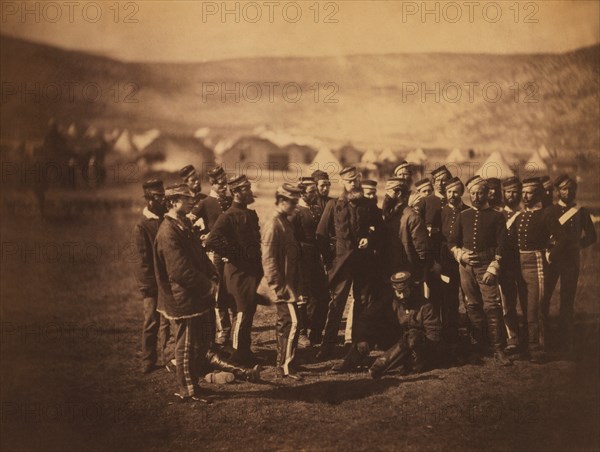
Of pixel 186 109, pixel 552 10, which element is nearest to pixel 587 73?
pixel 552 10

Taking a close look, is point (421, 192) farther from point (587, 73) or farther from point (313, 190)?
point (587, 73)

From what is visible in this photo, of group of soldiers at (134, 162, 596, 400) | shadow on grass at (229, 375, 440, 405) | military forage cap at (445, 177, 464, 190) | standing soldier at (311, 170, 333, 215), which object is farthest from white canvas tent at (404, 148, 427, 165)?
shadow on grass at (229, 375, 440, 405)

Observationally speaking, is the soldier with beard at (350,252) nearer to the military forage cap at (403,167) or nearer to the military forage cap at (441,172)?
the military forage cap at (403,167)

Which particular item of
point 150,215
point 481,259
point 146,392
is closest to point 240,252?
point 150,215

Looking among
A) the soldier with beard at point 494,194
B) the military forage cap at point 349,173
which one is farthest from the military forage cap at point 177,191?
the soldier with beard at point 494,194

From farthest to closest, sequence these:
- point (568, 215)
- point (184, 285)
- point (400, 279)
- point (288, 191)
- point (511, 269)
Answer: point (568, 215), point (511, 269), point (400, 279), point (288, 191), point (184, 285)

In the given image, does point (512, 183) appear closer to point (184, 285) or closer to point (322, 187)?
point (322, 187)
